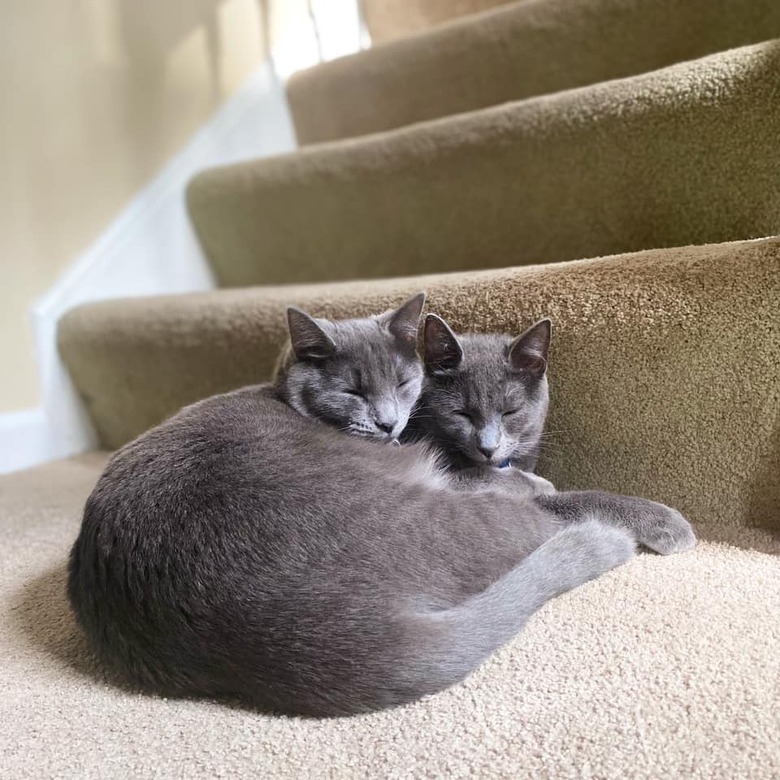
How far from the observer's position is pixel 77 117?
5.66 ft

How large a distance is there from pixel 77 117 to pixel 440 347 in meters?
1.18

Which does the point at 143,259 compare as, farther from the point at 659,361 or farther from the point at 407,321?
the point at 659,361

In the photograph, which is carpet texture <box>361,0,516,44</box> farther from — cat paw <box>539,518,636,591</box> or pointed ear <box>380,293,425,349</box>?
cat paw <box>539,518,636,591</box>

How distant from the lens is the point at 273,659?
0.70m

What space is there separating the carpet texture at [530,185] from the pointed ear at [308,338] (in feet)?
1.71

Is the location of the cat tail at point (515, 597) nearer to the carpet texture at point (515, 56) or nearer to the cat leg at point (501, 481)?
the cat leg at point (501, 481)

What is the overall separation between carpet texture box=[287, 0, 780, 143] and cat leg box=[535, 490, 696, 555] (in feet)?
3.07

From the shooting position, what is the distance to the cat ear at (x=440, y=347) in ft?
3.52

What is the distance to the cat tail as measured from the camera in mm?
721

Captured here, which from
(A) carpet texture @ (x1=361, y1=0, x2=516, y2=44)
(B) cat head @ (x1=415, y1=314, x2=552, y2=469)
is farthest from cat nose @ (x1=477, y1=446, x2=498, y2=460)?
(A) carpet texture @ (x1=361, y1=0, x2=516, y2=44)

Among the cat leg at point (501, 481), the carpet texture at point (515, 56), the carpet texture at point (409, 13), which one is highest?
the carpet texture at point (409, 13)

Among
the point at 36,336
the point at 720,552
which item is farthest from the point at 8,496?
the point at 720,552

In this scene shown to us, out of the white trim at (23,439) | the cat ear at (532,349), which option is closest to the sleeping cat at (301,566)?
the cat ear at (532,349)

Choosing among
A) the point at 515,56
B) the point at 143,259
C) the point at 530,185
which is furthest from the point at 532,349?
the point at 143,259
